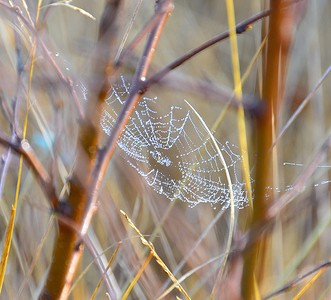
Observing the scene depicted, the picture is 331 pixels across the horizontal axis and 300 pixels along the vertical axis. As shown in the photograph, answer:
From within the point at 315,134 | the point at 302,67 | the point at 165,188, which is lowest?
the point at 165,188

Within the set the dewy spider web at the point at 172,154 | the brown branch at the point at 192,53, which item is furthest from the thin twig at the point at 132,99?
the dewy spider web at the point at 172,154

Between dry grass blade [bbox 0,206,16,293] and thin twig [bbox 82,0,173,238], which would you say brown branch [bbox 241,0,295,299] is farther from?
dry grass blade [bbox 0,206,16,293]

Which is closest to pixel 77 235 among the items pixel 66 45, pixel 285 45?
pixel 285 45

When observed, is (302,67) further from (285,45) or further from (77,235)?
(285,45)

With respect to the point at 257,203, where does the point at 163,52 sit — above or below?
above

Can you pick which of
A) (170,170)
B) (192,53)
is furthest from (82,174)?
(170,170)

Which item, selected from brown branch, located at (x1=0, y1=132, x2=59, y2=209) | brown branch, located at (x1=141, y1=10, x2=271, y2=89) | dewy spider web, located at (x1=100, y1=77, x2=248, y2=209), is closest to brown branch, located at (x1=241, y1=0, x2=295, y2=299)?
brown branch, located at (x1=141, y1=10, x2=271, y2=89)

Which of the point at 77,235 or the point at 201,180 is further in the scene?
the point at 201,180

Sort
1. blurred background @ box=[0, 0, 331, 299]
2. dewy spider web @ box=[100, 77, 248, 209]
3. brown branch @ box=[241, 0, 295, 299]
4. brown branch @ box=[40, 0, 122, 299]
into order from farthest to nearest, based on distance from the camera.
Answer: dewy spider web @ box=[100, 77, 248, 209] < blurred background @ box=[0, 0, 331, 299] < brown branch @ box=[40, 0, 122, 299] < brown branch @ box=[241, 0, 295, 299]
